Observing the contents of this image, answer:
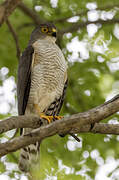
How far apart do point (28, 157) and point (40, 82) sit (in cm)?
116

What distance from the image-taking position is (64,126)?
328 centimetres

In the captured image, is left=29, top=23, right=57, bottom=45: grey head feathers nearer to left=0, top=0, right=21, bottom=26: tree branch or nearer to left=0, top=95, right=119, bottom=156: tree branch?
left=0, top=0, right=21, bottom=26: tree branch

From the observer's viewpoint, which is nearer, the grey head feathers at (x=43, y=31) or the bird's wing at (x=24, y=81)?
the bird's wing at (x=24, y=81)

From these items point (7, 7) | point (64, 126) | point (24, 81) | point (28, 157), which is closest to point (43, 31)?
point (7, 7)

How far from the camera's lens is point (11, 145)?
3070mm

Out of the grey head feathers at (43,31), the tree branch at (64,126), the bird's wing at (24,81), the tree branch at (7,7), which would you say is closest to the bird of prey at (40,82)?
the bird's wing at (24,81)

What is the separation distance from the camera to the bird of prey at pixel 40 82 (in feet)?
16.8

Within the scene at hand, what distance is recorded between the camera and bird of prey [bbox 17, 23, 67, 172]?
201 inches

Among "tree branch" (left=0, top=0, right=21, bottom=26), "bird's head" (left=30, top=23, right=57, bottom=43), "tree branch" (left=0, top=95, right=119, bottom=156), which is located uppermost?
"tree branch" (left=0, top=0, right=21, bottom=26)

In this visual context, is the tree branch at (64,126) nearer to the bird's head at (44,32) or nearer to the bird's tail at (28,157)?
the bird's tail at (28,157)

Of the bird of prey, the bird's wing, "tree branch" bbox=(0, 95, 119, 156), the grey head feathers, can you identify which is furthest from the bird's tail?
the grey head feathers

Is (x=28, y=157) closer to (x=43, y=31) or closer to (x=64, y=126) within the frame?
(x=64, y=126)

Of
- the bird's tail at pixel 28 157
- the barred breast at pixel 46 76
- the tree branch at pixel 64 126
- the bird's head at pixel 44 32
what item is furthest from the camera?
the bird's head at pixel 44 32

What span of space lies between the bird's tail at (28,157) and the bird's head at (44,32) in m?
1.92
